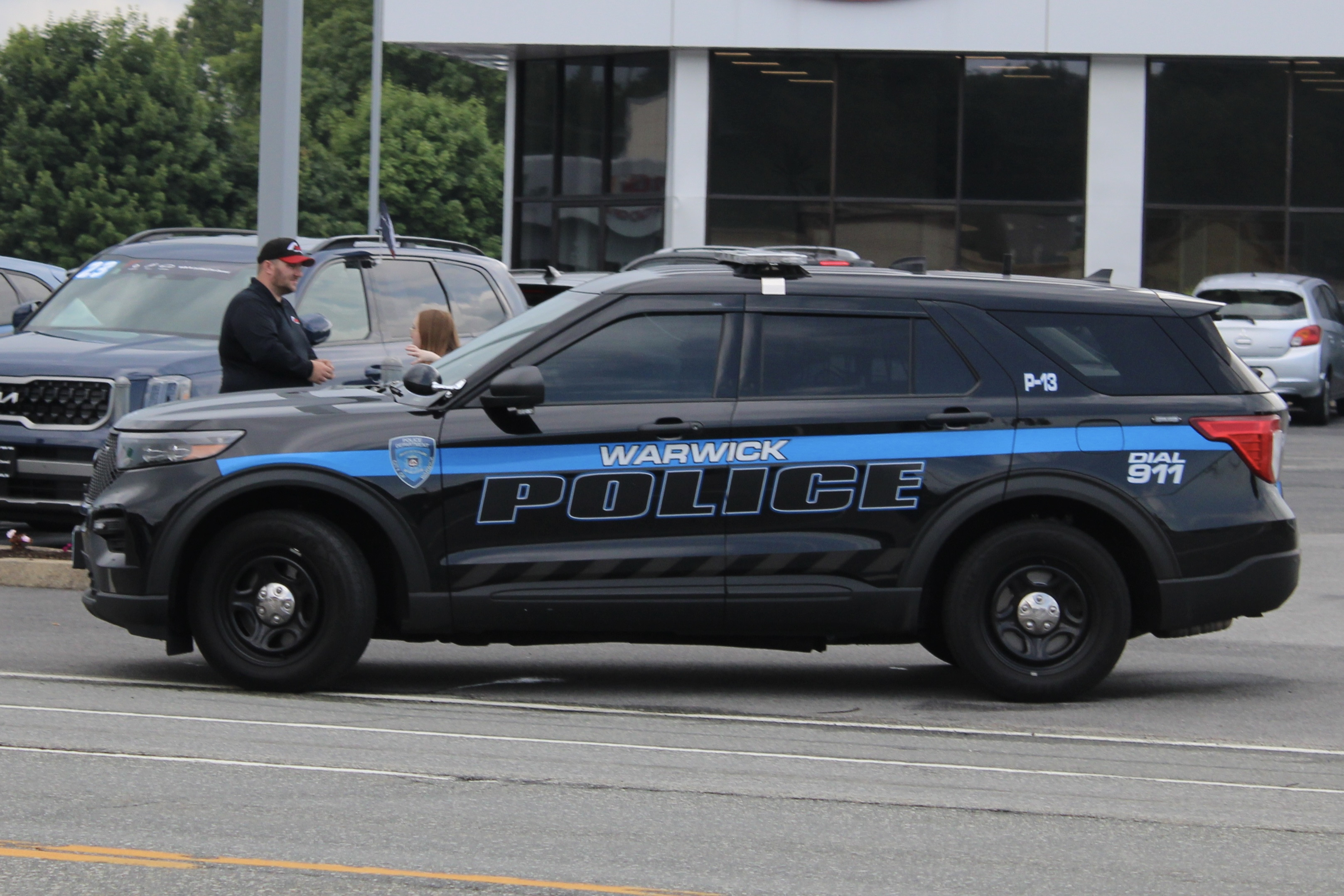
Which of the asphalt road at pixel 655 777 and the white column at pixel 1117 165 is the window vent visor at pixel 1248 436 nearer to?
the asphalt road at pixel 655 777

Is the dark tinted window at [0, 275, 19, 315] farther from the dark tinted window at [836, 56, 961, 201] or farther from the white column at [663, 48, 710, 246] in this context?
the dark tinted window at [836, 56, 961, 201]

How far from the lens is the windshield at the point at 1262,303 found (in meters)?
22.7

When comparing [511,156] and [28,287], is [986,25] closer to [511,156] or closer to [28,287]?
[511,156]

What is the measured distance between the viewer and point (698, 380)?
Answer: 7.70m

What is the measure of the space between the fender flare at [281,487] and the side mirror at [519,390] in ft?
2.04

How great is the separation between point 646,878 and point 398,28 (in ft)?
88.9

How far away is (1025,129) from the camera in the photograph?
29.8 m

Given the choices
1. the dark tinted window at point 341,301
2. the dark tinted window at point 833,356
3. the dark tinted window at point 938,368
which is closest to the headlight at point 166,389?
the dark tinted window at point 341,301

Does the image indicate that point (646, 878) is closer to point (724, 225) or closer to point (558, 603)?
point (558, 603)

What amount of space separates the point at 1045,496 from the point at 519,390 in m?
2.21

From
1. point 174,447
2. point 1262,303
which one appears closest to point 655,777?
point 174,447

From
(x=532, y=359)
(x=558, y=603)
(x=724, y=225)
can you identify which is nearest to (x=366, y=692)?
(x=558, y=603)

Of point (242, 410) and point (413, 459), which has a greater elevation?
point (242, 410)

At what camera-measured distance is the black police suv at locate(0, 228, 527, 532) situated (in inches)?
440
